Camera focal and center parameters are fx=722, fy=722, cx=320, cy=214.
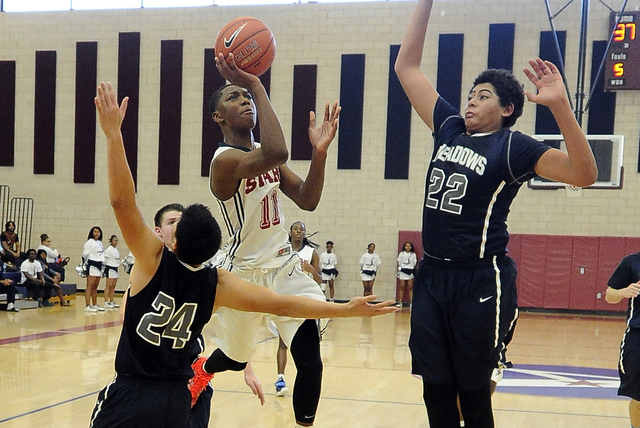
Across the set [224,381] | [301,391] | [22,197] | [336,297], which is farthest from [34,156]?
[301,391]

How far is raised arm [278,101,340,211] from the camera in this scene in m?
4.07

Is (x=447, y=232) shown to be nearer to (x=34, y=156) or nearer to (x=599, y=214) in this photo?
(x=599, y=214)

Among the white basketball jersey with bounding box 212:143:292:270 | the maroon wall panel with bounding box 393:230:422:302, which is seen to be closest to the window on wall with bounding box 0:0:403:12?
the maroon wall panel with bounding box 393:230:422:302

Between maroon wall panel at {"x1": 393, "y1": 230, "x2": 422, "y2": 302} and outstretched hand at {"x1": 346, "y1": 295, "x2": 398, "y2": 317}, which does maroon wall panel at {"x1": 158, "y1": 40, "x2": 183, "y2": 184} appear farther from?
outstretched hand at {"x1": 346, "y1": 295, "x2": 398, "y2": 317}

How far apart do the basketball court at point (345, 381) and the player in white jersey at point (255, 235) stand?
1374mm

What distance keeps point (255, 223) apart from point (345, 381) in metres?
3.50

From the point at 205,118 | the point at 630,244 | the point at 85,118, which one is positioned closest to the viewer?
the point at 630,244

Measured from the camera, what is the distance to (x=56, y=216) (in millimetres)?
18250

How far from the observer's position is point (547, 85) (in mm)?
2818

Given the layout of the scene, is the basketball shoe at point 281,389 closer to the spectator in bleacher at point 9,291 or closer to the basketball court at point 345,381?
the basketball court at point 345,381

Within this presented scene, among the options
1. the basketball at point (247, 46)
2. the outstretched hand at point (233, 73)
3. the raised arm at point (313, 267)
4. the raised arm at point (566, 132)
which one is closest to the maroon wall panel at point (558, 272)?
the raised arm at point (313, 267)

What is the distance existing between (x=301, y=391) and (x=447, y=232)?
1458mm

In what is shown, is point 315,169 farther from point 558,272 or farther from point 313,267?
point 558,272

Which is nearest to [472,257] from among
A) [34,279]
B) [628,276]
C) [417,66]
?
[417,66]
